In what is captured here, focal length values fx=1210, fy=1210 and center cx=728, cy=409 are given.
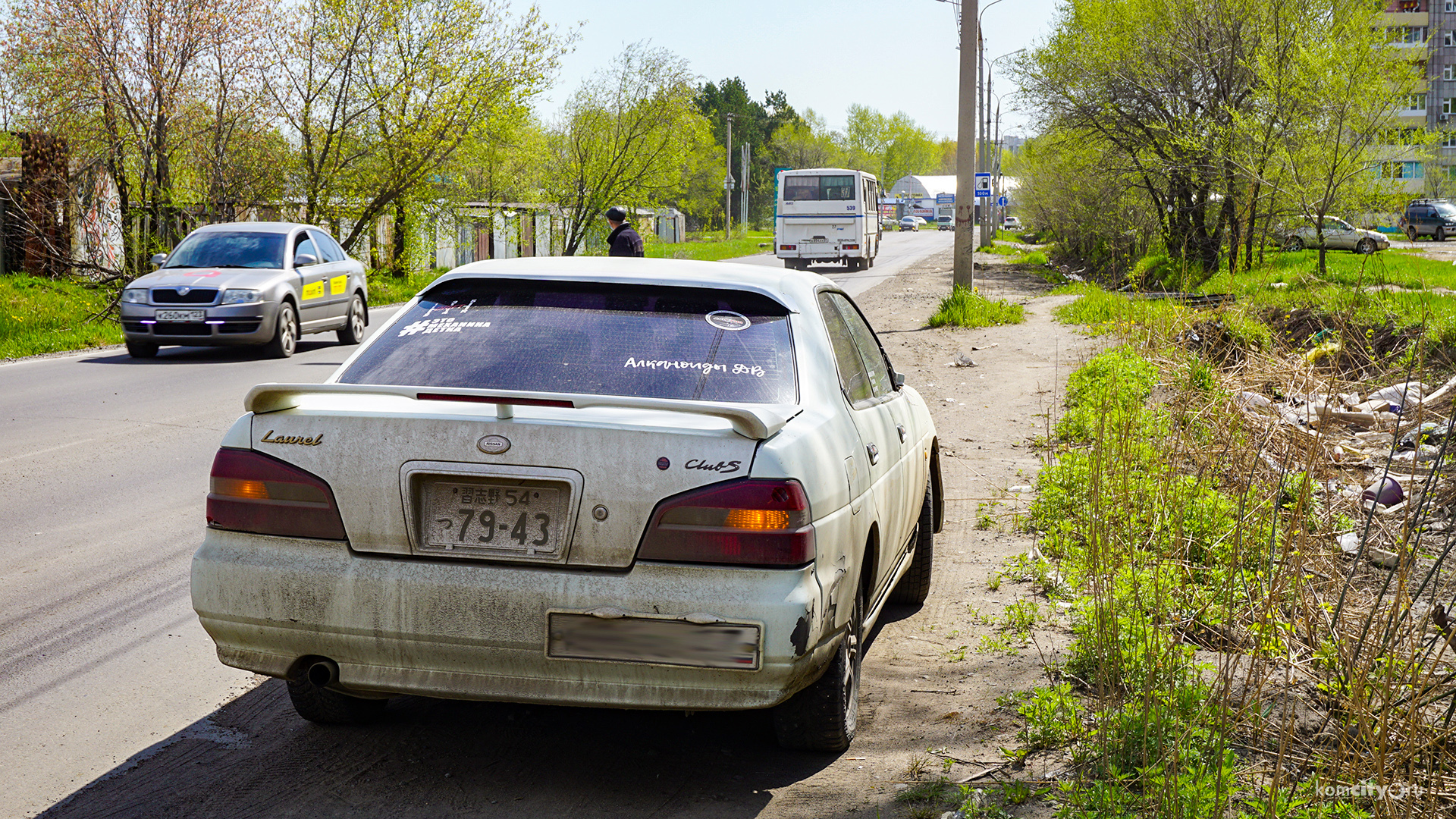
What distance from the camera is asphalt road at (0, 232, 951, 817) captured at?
3.75m

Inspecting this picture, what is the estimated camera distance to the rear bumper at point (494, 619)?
3.19 meters

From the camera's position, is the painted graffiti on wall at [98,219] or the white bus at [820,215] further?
the white bus at [820,215]

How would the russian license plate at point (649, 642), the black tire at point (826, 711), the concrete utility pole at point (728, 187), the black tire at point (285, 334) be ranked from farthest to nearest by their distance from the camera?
1. the concrete utility pole at point (728, 187)
2. the black tire at point (285, 334)
3. the black tire at point (826, 711)
4. the russian license plate at point (649, 642)

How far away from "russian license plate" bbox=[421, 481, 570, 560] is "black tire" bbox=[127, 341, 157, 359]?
13742 mm

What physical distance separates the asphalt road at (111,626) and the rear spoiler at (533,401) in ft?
3.65

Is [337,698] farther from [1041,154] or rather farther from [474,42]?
[1041,154]

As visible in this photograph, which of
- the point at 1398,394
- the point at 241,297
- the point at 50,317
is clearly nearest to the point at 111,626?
the point at 1398,394

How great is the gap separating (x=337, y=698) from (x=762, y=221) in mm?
114180

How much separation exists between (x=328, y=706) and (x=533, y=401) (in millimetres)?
1333

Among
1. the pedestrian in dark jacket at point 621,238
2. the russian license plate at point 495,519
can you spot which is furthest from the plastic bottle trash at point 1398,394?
the russian license plate at point 495,519

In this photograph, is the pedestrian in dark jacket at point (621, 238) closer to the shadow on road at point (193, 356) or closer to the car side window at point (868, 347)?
the shadow on road at point (193, 356)

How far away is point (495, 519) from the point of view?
128 inches

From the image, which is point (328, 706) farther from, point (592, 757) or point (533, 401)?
point (533, 401)

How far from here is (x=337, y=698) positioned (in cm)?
388
